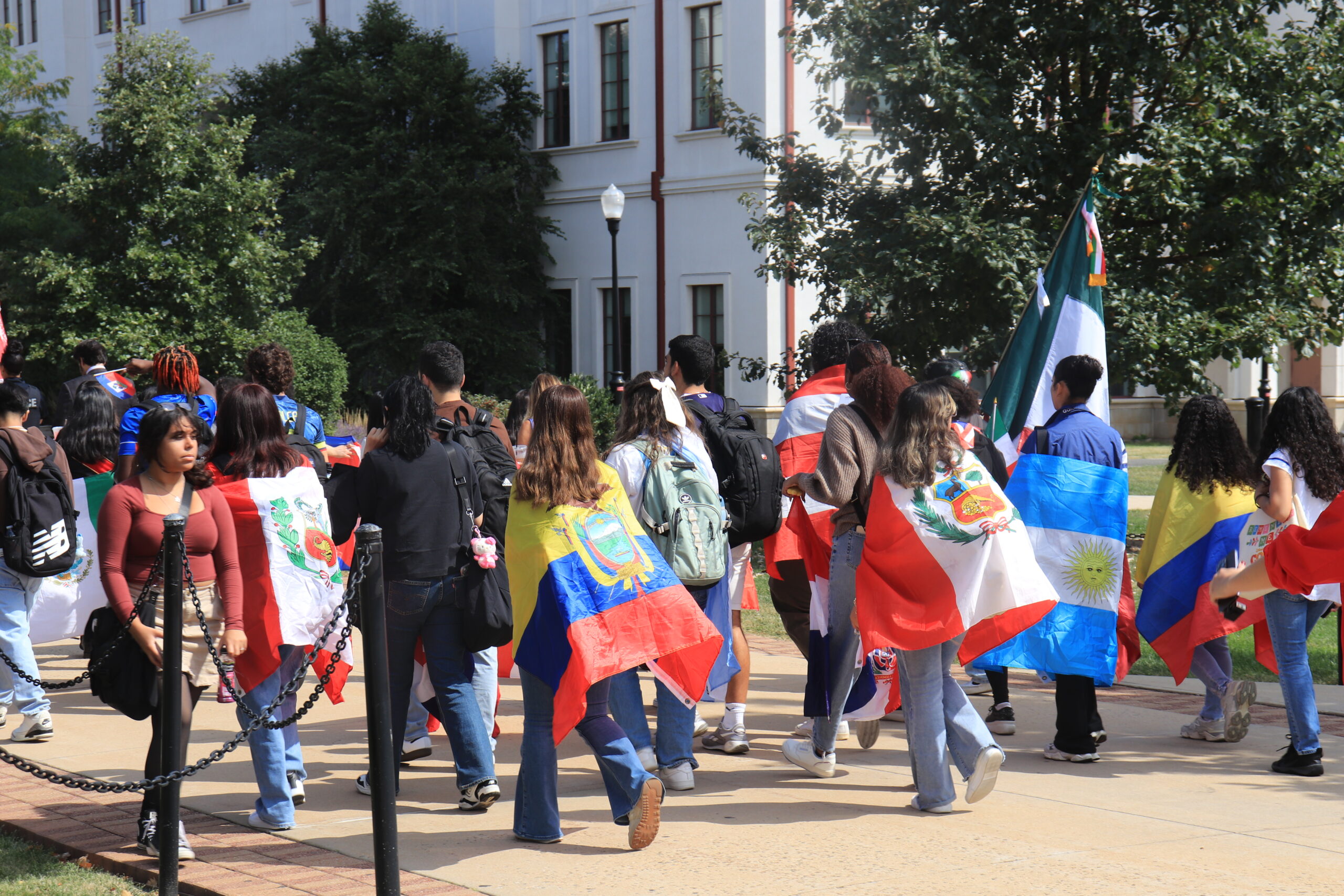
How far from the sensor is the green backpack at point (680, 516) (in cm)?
649

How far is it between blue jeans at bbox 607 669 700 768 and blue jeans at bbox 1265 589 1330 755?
106 inches

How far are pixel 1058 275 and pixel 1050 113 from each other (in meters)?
6.03

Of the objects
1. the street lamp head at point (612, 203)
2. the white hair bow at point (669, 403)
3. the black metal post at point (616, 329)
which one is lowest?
the white hair bow at point (669, 403)

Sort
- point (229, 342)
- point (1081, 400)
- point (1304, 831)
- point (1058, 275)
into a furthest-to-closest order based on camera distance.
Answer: point (229, 342) < point (1058, 275) < point (1081, 400) < point (1304, 831)

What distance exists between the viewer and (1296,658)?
6730 mm

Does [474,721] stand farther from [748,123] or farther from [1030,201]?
[748,123]

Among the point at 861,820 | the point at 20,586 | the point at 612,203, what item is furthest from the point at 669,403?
the point at 612,203

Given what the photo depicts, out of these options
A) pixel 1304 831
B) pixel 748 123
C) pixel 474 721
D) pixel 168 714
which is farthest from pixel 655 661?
pixel 748 123

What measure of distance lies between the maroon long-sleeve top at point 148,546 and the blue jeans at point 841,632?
8.31ft

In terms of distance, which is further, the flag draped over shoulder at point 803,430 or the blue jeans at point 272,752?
the flag draped over shoulder at point 803,430

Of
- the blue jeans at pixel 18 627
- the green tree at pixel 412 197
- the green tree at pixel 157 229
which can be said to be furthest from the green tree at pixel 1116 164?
the green tree at pixel 157 229

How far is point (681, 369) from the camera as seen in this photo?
23.8 feet

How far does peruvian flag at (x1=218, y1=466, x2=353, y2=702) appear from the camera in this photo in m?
5.82

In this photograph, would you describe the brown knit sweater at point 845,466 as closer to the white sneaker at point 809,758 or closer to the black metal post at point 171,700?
the white sneaker at point 809,758
